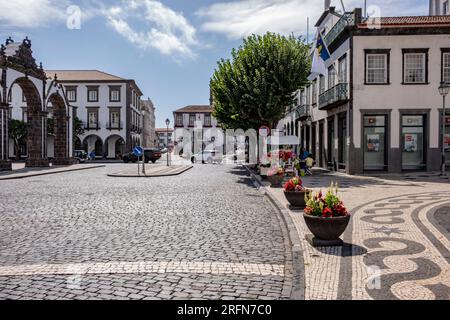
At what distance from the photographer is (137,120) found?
66.6 meters

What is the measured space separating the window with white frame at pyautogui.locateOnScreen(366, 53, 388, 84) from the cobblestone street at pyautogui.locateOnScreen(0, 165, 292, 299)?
14931 mm

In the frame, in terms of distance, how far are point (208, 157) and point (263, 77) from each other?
22946mm

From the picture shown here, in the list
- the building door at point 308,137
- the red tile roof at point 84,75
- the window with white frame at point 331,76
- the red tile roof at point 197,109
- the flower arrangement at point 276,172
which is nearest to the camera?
the flower arrangement at point 276,172

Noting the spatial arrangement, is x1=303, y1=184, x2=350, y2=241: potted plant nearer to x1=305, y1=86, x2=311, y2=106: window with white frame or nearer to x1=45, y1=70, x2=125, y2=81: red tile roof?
x1=305, y1=86, x2=311, y2=106: window with white frame

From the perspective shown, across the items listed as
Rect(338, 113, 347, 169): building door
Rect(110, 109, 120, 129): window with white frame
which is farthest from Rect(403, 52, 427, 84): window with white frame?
Rect(110, 109, 120, 129): window with white frame

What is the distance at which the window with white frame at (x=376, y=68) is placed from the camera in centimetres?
2292

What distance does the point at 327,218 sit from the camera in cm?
615

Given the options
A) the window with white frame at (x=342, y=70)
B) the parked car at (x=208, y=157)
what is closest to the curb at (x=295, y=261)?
the window with white frame at (x=342, y=70)

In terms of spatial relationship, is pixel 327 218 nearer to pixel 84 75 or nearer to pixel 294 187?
pixel 294 187

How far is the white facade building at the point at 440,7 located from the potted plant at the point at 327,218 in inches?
1596

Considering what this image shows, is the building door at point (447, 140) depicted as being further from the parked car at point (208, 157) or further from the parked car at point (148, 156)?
the parked car at point (148, 156)
